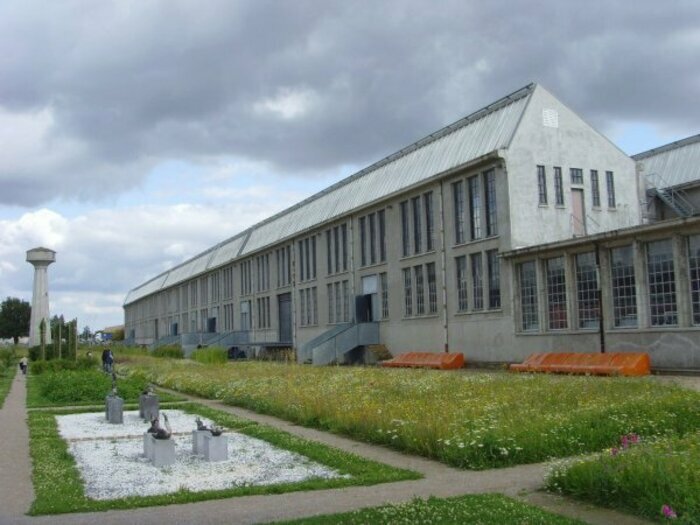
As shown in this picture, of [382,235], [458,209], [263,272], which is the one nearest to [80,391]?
[458,209]

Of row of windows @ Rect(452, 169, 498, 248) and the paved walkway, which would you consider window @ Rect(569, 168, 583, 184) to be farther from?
the paved walkway

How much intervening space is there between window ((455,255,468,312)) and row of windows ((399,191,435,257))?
250cm

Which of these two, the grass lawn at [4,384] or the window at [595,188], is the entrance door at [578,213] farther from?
the grass lawn at [4,384]

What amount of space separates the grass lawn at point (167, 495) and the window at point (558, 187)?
830 inches

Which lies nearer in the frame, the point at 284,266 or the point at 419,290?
the point at 419,290

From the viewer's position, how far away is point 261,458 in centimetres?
1304

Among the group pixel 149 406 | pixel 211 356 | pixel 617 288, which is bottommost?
pixel 149 406

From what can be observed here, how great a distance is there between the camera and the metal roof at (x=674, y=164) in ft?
128

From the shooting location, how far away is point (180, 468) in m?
12.6

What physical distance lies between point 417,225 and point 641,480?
104ft

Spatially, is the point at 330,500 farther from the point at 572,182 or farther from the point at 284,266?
the point at 284,266

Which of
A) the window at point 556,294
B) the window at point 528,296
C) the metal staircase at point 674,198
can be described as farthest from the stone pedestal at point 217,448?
the metal staircase at point 674,198

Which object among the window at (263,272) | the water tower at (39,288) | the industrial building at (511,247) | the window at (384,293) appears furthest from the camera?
the water tower at (39,288)

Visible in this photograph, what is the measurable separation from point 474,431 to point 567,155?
24.3 metres
